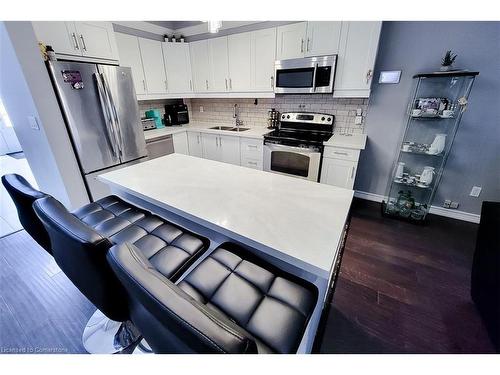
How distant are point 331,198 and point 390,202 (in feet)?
6.74

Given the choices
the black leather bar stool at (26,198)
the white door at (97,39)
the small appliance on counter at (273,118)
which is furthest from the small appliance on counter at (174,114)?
the black leather bar stool at (26,198)

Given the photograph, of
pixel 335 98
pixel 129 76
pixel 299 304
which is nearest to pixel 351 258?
pixel 299 304

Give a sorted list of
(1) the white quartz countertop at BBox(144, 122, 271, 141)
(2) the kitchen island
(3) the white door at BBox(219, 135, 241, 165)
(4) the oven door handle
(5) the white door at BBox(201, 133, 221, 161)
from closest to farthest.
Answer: (2) the kitchen island
(4) the oven door handle
(1) the white quartz countertop at BBox(144, 122, 271, 141)
(3) the white door at BBox(219, 135, 241, 165)
(5) the white door at BBox(201, 133, 221, 161)

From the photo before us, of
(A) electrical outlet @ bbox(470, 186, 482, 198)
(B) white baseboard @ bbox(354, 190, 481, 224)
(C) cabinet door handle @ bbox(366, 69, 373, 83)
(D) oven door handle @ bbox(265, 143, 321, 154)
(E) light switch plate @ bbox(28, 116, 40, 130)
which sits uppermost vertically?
(C) cabinet door handle @ bbox(366, 69, 373, 83)

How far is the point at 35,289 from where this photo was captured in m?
1.70

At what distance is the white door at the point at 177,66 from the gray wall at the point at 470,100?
2790mm

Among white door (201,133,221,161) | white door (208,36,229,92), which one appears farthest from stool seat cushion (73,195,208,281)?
white door (208,36,229,92)

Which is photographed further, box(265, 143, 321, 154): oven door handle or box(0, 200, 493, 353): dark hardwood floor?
box(265, 143, 321, 154): oven door handle

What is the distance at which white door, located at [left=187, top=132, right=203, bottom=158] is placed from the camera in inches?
142

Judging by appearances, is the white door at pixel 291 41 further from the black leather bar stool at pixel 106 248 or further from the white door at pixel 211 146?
the black leather bar stool at pixel 106 248

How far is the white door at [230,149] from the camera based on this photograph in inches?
127

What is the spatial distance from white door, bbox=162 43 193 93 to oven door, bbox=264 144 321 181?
1.88 meters

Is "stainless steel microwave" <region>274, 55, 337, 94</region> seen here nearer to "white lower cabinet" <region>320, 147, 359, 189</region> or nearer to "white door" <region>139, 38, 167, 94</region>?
"white lower cabinet" <region>320, 147, 359, 189</region>

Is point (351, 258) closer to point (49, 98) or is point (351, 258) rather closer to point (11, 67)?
point (49, 98)
